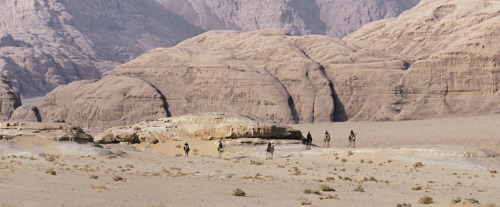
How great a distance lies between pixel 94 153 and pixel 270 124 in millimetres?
14557

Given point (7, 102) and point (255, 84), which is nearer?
point (255, 84)

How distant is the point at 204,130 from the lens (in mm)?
51938

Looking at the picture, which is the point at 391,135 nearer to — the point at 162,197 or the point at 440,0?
the point at 162,197

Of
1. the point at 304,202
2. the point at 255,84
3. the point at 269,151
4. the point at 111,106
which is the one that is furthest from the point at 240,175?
the point at 111,106

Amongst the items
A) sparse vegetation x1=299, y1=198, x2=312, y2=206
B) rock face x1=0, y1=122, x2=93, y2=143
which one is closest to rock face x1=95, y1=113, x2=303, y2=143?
rock face x1=0, y1=122, x2=93, y2=143

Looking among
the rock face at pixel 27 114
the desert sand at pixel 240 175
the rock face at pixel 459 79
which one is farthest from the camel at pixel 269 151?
the rock face at pixel 27 114

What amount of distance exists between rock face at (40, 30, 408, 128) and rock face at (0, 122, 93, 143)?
51932mm

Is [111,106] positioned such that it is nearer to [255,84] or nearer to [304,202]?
[255,84]

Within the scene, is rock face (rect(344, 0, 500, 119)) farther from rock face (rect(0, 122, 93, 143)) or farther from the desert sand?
rock face (rect(0, 122, 93, 143))

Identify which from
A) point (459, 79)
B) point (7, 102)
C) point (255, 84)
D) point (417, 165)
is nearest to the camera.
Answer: point (417, 165)

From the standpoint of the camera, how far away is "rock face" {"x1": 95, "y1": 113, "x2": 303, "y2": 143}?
50.8 metres

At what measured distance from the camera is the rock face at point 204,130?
50750 millimetres

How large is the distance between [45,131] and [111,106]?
2171 inches

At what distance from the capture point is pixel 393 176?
3481 cm
